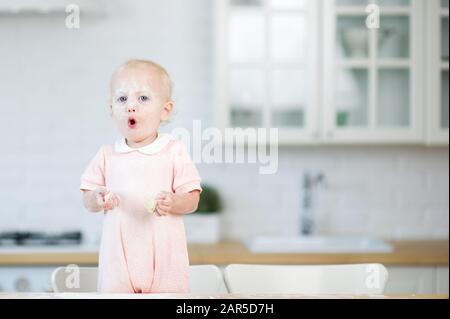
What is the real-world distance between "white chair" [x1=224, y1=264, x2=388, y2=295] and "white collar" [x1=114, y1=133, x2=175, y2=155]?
35 centimetres

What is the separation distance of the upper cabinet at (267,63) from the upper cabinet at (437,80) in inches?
10.7

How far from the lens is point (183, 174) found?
0.71 meters

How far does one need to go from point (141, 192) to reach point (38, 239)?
0.96m

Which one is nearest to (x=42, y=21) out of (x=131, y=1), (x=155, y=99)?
(x=131, y=1)

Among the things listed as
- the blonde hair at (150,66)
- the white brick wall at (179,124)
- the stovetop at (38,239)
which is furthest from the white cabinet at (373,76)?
the blonde hair at (150,66)

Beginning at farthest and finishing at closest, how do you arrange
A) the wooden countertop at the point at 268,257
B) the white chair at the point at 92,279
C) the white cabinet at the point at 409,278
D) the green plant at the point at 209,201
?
1. the green plant at the point at 209,201
2. the white cabinet at the point at 409,278
3. the wooden countertop at the point at 268,257
4. the white chair at the point at 92,279

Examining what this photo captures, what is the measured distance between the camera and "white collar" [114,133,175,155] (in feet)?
2.33

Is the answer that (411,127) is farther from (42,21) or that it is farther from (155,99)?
(155,99)

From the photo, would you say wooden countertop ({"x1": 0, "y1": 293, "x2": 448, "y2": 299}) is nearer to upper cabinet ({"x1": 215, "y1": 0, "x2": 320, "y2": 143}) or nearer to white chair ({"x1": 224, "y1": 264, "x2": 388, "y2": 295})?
white chair ({"x1": 224, "y1": 264, "x2": 388, "y2": 295})

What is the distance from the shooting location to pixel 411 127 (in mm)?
1762

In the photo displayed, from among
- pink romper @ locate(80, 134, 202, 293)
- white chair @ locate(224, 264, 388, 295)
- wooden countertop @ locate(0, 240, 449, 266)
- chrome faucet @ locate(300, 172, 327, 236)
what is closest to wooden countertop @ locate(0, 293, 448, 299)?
pink romper @ locate(80, 134, 202, 293)

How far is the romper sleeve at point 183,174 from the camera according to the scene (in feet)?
2.33

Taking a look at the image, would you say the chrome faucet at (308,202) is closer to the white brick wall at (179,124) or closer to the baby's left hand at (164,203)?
the white brick wall at (179,124)

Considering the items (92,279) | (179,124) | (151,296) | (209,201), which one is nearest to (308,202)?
(209,201)
